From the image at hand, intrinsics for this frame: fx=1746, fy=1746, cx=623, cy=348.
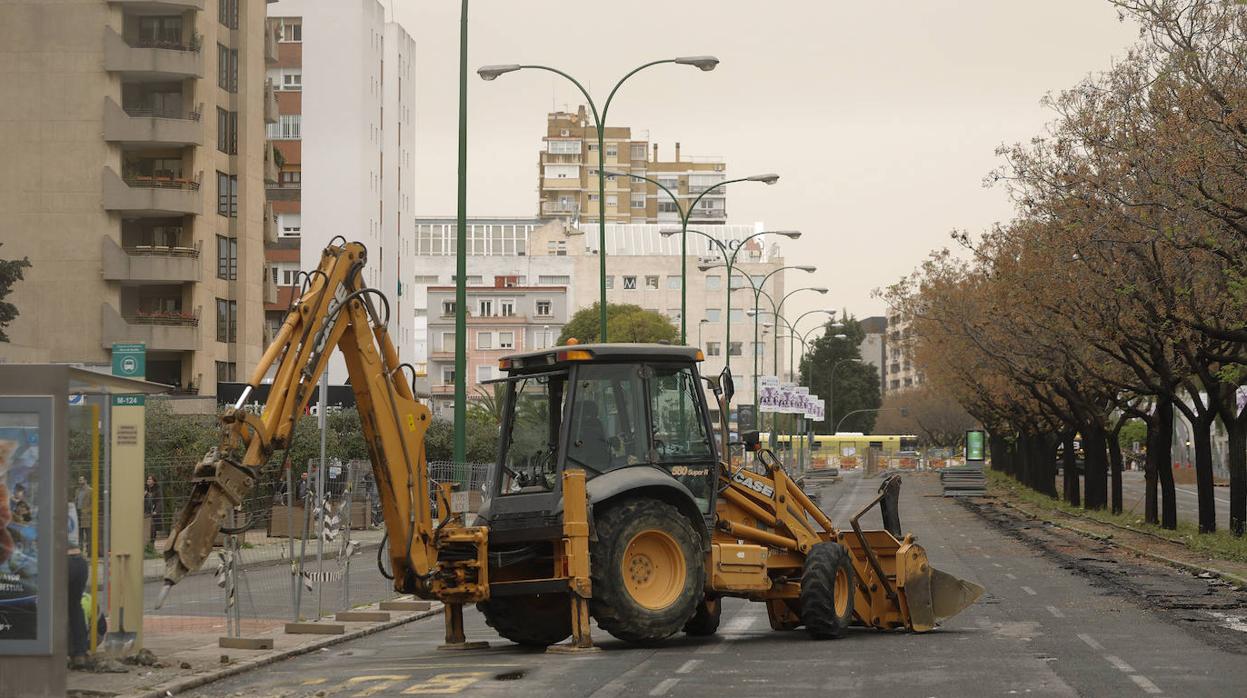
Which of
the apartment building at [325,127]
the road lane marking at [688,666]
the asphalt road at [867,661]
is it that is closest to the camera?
the asphalt road at [867,661]

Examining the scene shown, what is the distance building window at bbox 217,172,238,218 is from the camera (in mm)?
59062

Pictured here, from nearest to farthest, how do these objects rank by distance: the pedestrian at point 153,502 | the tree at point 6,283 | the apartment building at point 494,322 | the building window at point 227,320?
the pedestrian at point 153,502
the tree at point 6,283
the building window at point 227,320
the apartment building at point 494,322

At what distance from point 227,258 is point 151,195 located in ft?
15.5

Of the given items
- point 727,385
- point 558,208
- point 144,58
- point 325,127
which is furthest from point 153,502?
point 558,208

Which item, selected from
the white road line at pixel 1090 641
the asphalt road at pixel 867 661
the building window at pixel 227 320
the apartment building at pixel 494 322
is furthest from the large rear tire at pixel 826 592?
the apartment building at pixel 494 322

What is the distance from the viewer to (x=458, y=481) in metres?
29.2

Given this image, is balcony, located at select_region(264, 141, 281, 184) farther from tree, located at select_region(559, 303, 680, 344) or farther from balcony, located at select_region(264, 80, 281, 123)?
tree, located at select_region(559, 303, 680, 344)

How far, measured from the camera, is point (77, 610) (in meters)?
14.7

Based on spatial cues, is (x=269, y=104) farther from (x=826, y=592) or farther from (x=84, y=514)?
(x=84, y=514)

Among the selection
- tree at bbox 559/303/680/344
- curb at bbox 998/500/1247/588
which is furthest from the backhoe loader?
tree at bbox 559/303/680/344

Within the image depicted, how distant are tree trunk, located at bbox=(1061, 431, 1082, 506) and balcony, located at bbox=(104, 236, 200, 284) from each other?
30787mm

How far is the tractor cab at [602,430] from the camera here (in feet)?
54.9

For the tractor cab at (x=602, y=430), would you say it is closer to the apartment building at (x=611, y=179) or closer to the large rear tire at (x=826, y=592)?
the large rear tire at (x=826, y=592)

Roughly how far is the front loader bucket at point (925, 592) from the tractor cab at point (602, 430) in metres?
2.33
